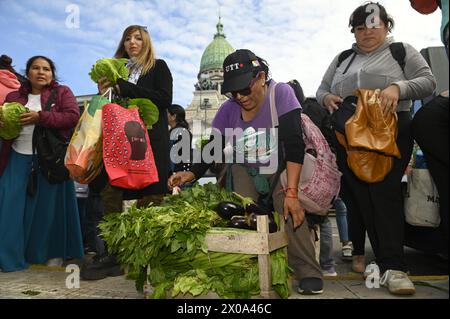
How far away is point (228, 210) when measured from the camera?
107 inches

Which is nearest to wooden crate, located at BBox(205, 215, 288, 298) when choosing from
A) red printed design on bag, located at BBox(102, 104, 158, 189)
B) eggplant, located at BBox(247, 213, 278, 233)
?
eggplant, located at BBox(247, 213, 278, 233)

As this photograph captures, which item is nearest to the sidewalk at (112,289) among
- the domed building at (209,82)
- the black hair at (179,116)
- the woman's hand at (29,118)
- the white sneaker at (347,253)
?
the white sneaker at (347,253)

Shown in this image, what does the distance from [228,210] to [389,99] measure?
1.42 m

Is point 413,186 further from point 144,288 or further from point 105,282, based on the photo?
point 105,282

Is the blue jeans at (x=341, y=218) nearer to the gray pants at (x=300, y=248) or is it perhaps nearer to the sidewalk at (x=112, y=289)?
the sidewalk at (x=112, y=289)

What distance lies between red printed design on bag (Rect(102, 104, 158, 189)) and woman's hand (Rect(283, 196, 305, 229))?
3.91ft

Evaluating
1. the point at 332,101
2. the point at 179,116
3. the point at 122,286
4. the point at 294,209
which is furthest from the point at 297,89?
the point at 122,286

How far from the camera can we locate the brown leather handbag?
267 centimetres

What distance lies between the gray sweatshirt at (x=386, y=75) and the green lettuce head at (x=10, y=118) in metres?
3.13

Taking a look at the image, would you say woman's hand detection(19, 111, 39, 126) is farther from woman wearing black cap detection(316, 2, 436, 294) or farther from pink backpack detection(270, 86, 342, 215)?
woman wearing black cap detection(316, 2, 436, 294)

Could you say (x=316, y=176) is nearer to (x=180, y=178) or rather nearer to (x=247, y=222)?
(x=247, y=222)
